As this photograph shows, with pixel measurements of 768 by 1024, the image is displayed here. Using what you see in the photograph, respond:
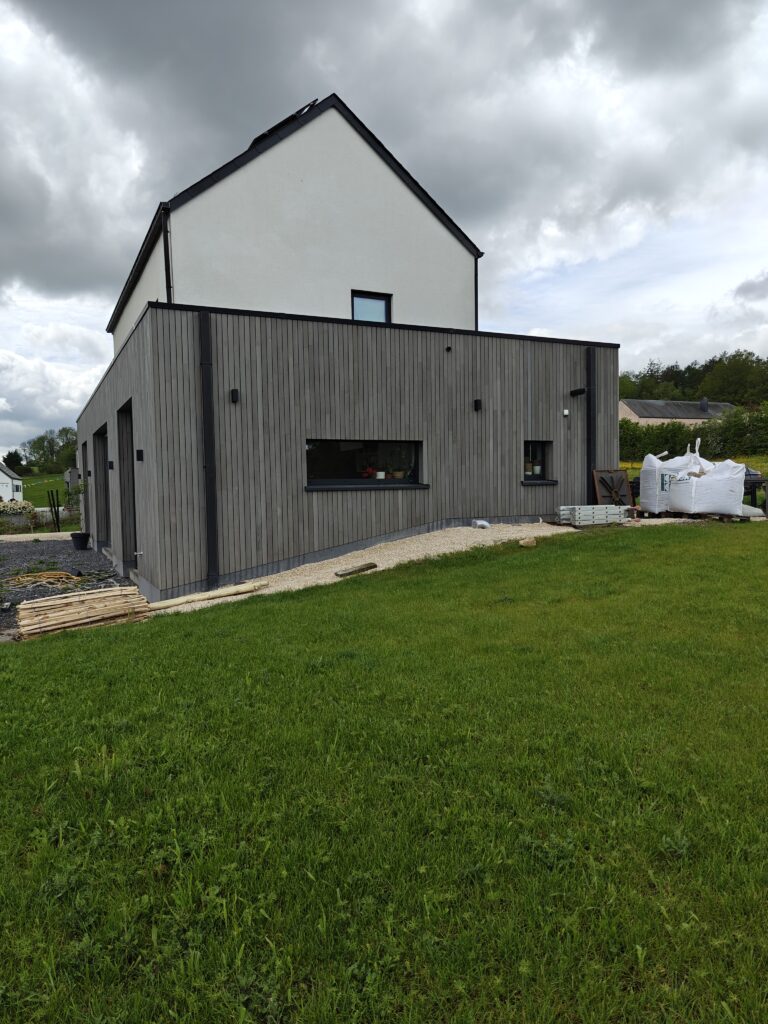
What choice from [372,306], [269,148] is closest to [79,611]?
[372,306]

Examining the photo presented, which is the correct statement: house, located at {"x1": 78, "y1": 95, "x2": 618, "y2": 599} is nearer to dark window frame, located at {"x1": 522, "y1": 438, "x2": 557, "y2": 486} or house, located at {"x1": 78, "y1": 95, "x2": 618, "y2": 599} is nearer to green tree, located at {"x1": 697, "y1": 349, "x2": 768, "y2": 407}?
dark window frame, located at {"x1": 522, "y1": 438, "x2": 557, "y2": 486}

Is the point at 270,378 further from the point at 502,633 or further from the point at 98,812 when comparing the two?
the point at 98,812

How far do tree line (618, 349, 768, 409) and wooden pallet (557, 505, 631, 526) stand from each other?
54075mm

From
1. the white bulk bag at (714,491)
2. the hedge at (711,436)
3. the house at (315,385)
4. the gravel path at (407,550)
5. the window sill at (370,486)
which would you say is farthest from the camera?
the hedge at (711,436)

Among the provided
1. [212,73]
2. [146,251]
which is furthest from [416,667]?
[146,251]

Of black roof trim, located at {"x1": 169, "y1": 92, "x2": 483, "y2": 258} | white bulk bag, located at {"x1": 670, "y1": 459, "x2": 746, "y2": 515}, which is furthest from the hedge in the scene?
black roof trim, located at {"x1": 169, "y1": 92, "x2": 483, "y2": 258}

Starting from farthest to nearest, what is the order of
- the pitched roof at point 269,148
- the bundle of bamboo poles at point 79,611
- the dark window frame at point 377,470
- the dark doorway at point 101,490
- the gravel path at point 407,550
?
the dark doorway at point 101,490, the pitched roof at point 269,148, the dark window frame at point 377,470, the gravel path at point 407,550, the bundle of bamboo poles at point 79,611

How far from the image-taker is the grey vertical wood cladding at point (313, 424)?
9297 millimetres

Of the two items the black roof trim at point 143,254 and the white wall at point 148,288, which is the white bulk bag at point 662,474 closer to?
the white wall at point 148,288

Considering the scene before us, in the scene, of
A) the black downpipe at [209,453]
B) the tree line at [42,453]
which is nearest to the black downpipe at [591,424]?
the black downpipe at [209,453]

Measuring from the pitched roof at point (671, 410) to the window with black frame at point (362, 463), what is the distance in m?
52.1

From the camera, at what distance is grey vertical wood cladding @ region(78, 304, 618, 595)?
9.30 meters

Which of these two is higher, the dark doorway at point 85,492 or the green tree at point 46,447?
the green tree at point 46,447

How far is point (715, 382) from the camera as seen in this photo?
7156cm
